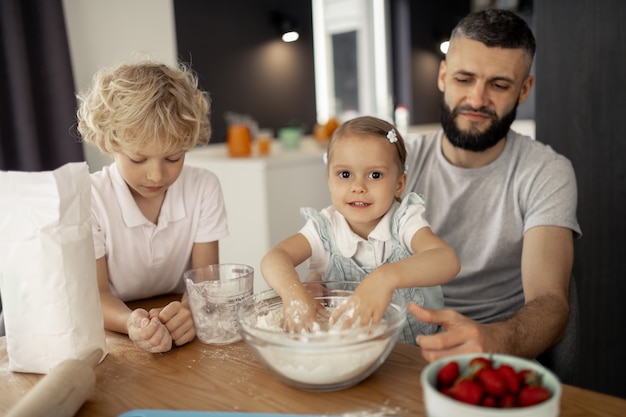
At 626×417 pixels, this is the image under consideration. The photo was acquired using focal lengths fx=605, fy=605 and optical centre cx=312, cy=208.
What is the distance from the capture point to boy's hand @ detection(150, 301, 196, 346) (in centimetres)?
116

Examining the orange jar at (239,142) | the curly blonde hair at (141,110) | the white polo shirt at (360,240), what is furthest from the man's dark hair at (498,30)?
the orange jar at (239,142)

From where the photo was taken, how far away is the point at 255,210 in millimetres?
3633

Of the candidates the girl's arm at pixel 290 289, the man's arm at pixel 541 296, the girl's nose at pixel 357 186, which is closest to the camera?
the girl's arm at pixel 290 289

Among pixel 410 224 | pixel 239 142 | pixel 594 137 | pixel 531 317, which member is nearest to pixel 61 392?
pixel 410 224

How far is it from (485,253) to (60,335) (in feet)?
3.78

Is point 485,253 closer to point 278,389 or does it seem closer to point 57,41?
point 278,389

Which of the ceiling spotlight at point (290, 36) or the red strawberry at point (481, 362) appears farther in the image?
the ceiling spotlight at point (290, 36)

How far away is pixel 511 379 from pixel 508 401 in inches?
1.2

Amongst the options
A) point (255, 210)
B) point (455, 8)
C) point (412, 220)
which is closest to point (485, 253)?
point (412, 220)

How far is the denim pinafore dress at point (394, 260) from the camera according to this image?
1.36 m

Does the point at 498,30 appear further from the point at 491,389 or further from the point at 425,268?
the point at 491,389

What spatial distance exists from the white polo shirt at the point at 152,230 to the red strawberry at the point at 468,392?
1.03m

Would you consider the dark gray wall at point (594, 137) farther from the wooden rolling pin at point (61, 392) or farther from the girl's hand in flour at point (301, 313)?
the wooden rolling pin at point (61, 392)

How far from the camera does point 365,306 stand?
3.32ft
